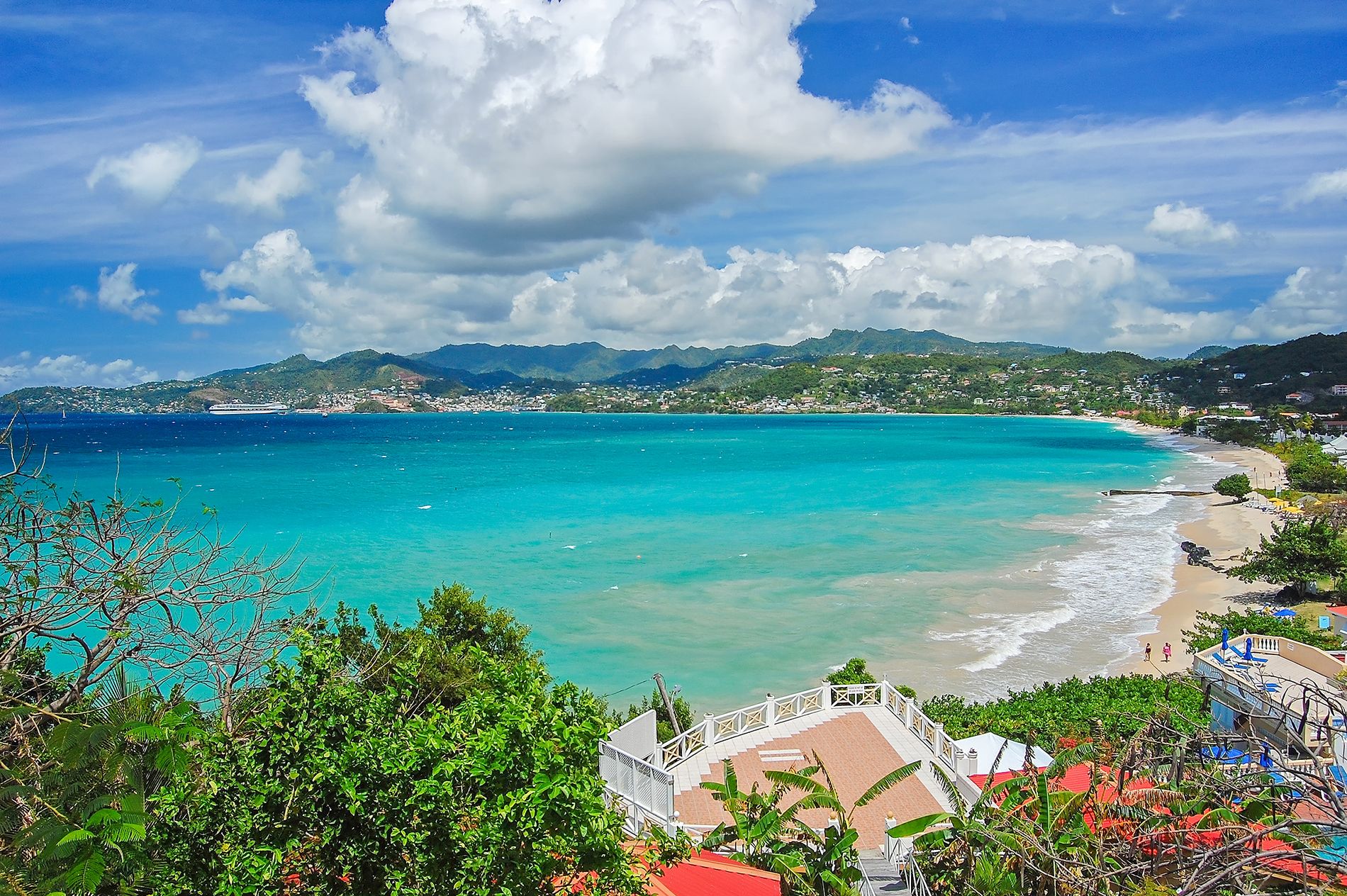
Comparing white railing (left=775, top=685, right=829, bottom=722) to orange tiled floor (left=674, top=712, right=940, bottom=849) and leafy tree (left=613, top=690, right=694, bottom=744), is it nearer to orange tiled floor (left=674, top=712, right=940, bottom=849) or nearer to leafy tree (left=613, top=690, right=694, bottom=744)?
orange tiled floor (left=674, top=712, right=940, bottom=849)

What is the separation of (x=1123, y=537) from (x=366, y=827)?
158 ft

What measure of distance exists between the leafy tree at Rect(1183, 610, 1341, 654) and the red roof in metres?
16.3

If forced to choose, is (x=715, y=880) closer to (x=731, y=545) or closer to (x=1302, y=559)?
(x=1302, y=559)

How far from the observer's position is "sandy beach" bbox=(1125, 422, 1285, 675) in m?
26.0

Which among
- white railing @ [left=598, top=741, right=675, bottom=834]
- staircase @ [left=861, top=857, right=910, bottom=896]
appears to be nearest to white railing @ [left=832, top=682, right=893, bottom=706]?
white railing @ [left=598, top=741, right=675, bottom=834]

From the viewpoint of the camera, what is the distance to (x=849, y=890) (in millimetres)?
7637

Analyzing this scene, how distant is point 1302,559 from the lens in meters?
28.9

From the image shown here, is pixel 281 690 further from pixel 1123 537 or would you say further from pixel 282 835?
pixel 1123 537

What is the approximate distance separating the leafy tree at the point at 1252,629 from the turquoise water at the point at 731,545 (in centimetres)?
257

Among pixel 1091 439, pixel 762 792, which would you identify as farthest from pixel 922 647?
pixel 1091 439

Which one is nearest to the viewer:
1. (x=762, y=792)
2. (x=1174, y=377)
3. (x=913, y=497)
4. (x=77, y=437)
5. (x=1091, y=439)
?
(x=762, y=792)

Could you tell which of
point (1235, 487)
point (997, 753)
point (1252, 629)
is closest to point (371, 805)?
point (997, 753)

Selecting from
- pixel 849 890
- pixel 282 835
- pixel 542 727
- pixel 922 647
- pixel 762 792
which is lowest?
pixel 922 647

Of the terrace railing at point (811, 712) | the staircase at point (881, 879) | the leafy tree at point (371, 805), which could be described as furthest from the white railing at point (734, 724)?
the leafy tree at point (371, 805)
